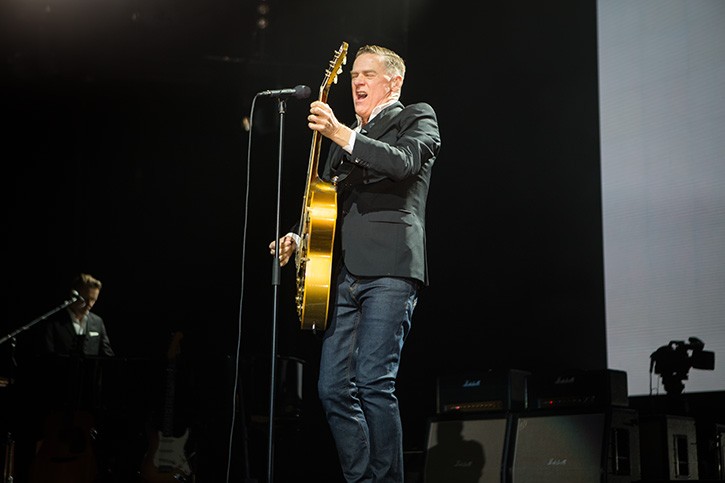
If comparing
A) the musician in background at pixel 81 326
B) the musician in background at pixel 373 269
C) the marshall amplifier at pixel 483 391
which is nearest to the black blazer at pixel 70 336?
the musician in background at pixel 81 326

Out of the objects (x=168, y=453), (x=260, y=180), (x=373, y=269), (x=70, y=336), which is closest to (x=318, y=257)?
(x=373, y=269)

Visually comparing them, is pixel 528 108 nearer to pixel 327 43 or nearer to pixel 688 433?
pixel 327 43

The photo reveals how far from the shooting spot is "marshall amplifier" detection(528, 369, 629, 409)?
4.18 meters

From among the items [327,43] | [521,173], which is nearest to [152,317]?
[327,43]

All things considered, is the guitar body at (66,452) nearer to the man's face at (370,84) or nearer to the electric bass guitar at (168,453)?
the electric bass guitar at (168,453)

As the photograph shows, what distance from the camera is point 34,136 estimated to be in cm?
665

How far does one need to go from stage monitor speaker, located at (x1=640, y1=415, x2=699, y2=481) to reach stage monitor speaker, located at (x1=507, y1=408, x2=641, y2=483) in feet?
0.48

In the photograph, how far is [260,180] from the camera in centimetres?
679

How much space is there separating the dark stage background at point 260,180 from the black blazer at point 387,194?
2796 mm

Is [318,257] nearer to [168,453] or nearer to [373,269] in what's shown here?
[373,269]

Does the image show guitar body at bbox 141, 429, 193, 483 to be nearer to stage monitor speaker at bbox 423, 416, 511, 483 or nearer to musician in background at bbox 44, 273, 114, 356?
musician in background at bbox 44, 273, 114, 356

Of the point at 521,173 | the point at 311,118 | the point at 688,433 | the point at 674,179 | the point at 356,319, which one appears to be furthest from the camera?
the point at 521,173

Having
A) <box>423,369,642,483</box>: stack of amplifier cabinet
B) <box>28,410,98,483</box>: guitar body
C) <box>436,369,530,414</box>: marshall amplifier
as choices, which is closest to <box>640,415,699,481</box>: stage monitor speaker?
<box>423,369,642,483</box>: stack of amplifier cabinet

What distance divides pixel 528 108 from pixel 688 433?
8.99 feet
